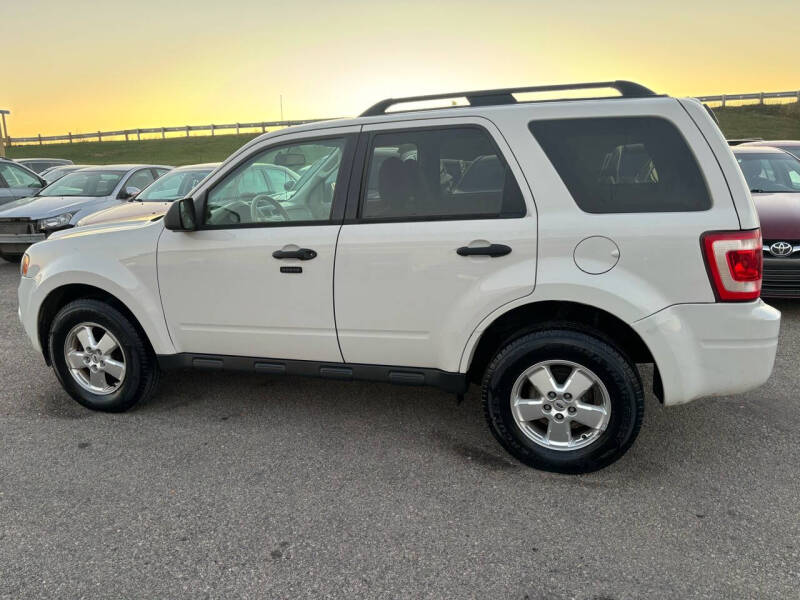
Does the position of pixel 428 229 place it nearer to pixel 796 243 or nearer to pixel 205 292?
pixel 205 292

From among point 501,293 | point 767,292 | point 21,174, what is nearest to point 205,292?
point 501,293

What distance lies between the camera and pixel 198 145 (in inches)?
1679

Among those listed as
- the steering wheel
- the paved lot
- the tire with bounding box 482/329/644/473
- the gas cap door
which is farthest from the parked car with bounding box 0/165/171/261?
the gas cap door

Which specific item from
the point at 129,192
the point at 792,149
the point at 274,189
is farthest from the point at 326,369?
the point at 792,149

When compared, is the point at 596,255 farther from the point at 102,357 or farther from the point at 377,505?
the point at 102,357

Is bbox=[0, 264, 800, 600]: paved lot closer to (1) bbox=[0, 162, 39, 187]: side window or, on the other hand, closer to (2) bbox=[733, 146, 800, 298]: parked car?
(2) bbox=[733, 146, 800, 298]: parked car

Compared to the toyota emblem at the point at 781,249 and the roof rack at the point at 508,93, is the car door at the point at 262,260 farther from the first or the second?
the toyota emblem at the point at 781,249

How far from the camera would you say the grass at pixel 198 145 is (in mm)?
32531

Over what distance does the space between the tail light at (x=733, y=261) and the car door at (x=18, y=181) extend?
12.0 m

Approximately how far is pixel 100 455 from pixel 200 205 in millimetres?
1560

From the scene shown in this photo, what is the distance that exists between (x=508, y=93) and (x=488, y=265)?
97 cm

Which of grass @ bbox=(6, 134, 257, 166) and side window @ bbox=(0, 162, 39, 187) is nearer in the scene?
side window @ bbox=(0, 162, 39, 187)

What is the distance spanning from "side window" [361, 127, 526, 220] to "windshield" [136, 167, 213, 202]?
6880 millimetres

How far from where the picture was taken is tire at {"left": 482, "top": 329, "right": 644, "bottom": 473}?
3.02 meters
